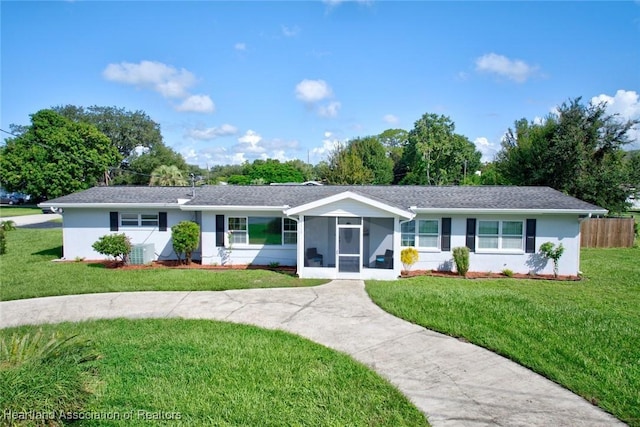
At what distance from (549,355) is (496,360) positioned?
94 cm

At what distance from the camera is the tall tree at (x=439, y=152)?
47250mm

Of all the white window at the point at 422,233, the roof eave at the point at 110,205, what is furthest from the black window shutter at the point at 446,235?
the roof eave at the point at 110,205

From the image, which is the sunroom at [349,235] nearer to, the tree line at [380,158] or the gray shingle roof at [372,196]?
the gray shingle roof at [372,196]

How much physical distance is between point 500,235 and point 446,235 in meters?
2.00

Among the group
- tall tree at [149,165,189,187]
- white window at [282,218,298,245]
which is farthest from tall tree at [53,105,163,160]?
white window at [282,218,298,245]

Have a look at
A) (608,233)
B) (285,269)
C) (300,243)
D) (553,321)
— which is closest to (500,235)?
(553,321)

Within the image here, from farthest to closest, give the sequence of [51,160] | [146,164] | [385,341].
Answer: [146,164], [51,160], [385,341]

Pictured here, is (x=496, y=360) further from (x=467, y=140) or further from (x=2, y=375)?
(x=467, y=140)

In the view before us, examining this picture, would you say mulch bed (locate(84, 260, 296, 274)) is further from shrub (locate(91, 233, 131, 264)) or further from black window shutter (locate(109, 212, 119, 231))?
black window shutter (locate(109, 212, 119, 231))

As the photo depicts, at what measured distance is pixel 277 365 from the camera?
6.40 meters

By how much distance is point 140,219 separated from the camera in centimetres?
1678

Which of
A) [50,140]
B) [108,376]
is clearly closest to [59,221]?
[50,140]

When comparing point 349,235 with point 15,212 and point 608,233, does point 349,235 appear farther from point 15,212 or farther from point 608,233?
point 15,212

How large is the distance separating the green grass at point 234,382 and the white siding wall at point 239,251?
7441mm
